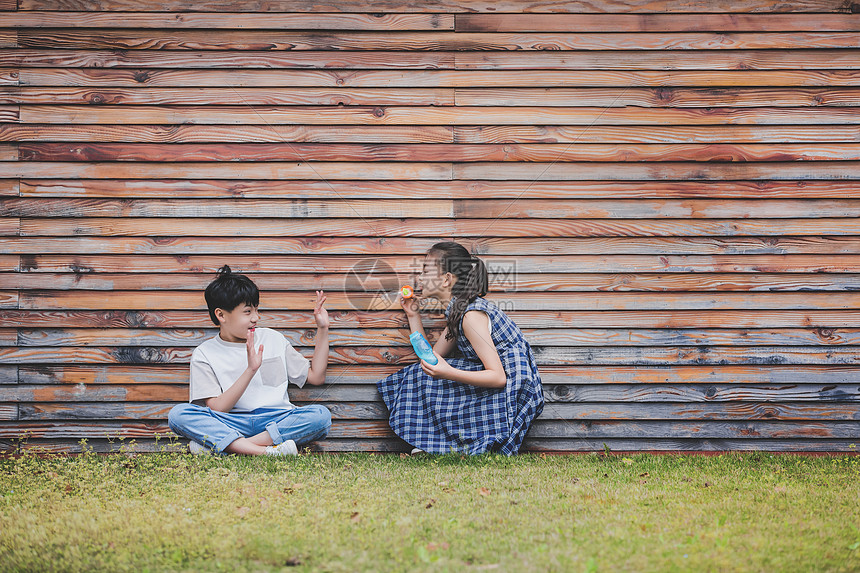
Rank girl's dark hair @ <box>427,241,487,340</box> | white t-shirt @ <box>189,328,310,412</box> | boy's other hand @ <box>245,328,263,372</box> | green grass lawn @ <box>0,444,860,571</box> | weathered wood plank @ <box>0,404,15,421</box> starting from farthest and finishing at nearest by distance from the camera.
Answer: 1. weathered wood plank @ <box>0,404,15,421</box>
2. girl's dark hair @ <box>427,241,487,340</box>
3. white t-shirt @ <box>189,328,310,412</box>
4. boy's other hand @ <box>245,328,263,372</box>
5. green grass lawn @ <box>0,444,860,571</box>

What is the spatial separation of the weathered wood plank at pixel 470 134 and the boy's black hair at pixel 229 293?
3.18 feet

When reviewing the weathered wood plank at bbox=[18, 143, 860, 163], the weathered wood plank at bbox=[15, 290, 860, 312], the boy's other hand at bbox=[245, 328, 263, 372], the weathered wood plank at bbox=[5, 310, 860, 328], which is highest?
the weathered wood plank at bbox=[18, 143, 860, 163]

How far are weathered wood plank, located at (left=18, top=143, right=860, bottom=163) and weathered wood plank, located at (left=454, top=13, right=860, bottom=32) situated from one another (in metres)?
0.76

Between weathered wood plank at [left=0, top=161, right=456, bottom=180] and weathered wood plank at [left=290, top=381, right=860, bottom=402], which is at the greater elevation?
weathered wood plank at [left=0, top=161, right=456, bottom=180]

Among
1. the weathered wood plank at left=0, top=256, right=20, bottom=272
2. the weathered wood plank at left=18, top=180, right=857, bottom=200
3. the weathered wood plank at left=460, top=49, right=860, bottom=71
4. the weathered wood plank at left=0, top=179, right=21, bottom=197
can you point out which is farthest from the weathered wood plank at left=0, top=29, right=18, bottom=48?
the weathered wood plank at left=460, top=49, right=860, bottom=71

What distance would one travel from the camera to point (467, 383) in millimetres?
3570

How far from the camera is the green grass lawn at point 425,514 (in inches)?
85.6

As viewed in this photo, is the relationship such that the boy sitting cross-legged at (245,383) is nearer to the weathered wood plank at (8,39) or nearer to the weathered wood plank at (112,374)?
the weathered wood plank at (112,374)

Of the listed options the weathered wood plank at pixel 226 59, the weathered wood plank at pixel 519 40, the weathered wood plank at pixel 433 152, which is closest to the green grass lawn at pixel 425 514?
the weathered wood plank at pixel 433 152

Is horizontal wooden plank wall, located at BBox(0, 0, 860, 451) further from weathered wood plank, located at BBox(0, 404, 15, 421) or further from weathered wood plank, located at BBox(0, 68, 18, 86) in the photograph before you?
weathered wood plank, located at BBox(0, 404, 15, 421)

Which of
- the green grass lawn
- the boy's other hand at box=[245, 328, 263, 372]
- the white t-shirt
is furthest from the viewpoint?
the white t-shirt

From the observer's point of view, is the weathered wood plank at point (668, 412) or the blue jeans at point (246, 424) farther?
the weathered wood plank at point (668, 412)

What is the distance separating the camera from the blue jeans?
3.52m

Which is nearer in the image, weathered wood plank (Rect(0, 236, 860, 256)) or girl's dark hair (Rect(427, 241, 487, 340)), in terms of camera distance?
girl's dark hair (Rect(427, 241, 487, 340))
